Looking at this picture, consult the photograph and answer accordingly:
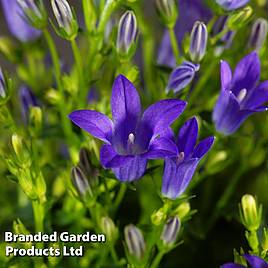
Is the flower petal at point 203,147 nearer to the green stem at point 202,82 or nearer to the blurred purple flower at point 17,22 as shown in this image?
the green stem at point 202,82

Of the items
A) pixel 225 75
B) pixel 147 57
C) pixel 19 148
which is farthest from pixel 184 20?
pixel 19 148

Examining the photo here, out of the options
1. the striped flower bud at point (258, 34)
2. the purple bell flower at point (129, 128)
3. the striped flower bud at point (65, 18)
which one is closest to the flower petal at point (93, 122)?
the purple bell flower at point (129, 128)

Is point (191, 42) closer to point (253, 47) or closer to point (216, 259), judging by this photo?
point (253, 47)

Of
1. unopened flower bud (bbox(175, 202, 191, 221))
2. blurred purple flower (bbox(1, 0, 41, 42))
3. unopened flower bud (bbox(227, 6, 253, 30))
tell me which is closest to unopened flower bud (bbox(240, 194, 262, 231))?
unopened flower bud (bbox(175, 202, 191, 221))

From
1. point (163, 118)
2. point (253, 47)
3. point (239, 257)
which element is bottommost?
point (239, 257)

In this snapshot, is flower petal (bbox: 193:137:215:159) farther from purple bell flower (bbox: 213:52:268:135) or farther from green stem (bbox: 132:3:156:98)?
green stem (bbox: 132:3:156:98)

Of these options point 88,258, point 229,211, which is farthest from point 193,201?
point 88,258
